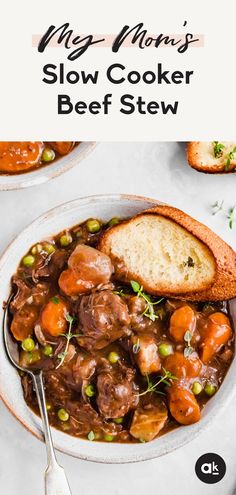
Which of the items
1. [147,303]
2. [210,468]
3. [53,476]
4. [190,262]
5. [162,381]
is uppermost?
[190,262]

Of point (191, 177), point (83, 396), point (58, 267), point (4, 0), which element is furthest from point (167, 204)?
point (4, 0)

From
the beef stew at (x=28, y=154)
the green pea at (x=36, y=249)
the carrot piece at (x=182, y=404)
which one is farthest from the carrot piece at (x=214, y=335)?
the beef stew at (x=28, y=154)

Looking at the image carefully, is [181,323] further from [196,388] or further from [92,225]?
[92,225]

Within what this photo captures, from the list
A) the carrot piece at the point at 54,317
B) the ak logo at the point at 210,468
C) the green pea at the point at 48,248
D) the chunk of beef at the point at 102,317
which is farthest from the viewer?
the ak logo at the point at 210,468

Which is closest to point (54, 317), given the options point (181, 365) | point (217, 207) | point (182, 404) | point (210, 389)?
point (181, 365)

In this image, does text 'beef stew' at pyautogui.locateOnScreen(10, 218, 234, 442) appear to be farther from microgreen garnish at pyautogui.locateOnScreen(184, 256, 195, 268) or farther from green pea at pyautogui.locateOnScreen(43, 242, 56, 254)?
microgreen garnish at pyautogui.locateOnScreen(184, 256, 195, 268)

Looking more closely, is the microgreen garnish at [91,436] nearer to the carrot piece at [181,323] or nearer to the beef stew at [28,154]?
the carrot piece at [181,323]
